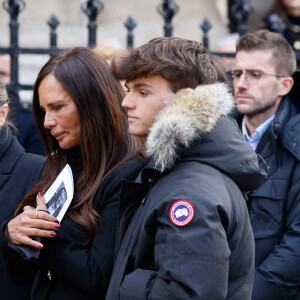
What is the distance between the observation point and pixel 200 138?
2113 millimetres

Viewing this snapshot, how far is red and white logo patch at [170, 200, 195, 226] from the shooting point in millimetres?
1938

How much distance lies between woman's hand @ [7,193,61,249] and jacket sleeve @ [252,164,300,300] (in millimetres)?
1288

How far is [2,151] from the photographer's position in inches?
120

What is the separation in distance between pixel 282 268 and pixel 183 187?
145 centimetres

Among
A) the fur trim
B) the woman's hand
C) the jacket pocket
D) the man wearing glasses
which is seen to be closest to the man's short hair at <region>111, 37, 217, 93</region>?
the fur trim

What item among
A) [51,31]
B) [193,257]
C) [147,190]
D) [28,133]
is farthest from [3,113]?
[51,31]

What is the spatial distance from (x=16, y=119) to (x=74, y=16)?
2.69 m

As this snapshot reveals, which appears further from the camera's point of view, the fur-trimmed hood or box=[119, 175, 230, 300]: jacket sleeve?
the fur-trimmed hood

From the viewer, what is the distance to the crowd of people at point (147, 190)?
1.97 metres

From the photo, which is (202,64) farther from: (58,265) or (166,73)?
(58,265)

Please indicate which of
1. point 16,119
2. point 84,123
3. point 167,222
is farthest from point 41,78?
point 16,119

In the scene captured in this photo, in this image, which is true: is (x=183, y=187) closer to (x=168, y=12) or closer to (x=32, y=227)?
(x=32, y=227)

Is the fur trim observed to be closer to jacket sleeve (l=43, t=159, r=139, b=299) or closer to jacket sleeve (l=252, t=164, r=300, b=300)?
jacket sleeve (l=43, t=159, r=139, b=299)

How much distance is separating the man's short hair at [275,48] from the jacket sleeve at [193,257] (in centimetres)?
214
